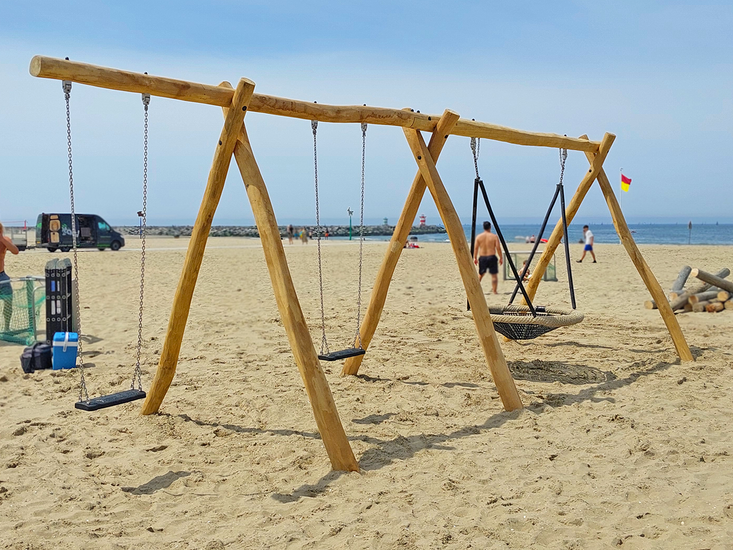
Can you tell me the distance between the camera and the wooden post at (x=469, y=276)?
16.8 feet

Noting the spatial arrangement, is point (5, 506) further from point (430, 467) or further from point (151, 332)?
point (151, 332)

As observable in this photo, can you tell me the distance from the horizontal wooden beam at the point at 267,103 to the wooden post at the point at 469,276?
250mm

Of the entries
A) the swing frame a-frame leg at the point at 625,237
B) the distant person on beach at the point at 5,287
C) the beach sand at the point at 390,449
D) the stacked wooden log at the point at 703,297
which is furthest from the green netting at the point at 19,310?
the stacked wooden log at the point at 703,297

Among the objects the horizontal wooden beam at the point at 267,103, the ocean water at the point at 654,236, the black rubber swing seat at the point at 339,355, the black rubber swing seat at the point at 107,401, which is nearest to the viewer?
the horizontal wooden beam at the point at 267,103

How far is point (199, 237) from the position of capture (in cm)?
457

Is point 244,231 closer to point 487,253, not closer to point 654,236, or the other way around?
point 654,236

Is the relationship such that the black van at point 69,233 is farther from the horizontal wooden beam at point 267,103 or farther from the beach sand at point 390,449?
the horizontal wooden beam at point 267,103

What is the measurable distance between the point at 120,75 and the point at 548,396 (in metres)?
4.08

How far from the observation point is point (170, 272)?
16656 mm

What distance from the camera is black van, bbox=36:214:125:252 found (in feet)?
84.0

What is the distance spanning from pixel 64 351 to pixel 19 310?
1557 mm

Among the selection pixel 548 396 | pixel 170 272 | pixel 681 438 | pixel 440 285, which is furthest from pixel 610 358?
pixel 170 272

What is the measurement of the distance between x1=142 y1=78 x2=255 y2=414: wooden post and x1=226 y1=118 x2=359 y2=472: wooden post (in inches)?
4.4

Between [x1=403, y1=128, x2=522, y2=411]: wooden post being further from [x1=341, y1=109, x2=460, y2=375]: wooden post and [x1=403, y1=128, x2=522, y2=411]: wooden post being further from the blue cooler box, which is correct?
the blue cooler box
